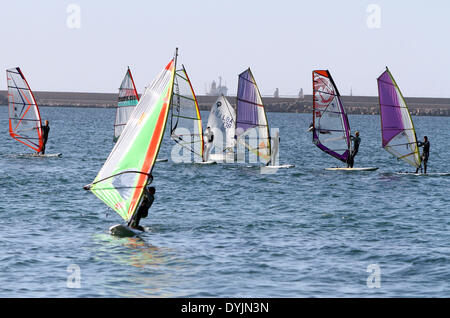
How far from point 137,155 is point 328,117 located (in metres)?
21.0

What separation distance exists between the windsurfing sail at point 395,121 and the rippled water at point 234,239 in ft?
8.08

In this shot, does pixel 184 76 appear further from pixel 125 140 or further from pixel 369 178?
pixel 125 140

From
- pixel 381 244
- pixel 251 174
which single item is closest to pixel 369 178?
pixel 251 174

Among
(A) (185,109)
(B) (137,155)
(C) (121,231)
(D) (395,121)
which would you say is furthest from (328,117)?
(B) (137,155)

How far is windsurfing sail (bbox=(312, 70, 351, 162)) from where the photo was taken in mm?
38188

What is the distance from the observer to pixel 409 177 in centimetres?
3738

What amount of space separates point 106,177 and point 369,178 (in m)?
20.1

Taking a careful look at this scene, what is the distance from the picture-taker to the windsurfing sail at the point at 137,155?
739 inches

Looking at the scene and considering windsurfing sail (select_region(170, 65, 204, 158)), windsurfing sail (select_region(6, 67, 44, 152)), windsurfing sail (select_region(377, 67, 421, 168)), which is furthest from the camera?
windsurfing sail (select_region(6, 67, 44, 152))

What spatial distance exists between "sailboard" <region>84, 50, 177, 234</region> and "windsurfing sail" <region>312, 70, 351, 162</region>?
19.7m

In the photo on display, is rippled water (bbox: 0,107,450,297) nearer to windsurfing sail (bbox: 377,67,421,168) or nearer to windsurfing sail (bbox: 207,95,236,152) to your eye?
windsurfing sail (bbox: 377,67,421,168)

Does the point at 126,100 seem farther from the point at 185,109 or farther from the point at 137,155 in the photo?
the point at 137,155

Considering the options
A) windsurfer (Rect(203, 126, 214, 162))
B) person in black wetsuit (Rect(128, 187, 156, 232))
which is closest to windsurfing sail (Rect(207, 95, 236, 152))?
windsurfer (Rect(203, 126, 214, 162))

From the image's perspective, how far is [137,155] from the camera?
19.0 meters
